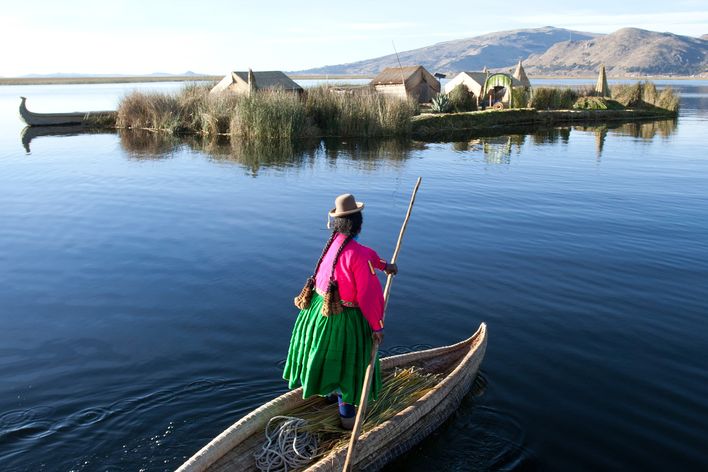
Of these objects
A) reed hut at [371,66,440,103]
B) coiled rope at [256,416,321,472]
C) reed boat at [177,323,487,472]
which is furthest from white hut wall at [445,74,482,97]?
coiled rope at [256,416,321,472]

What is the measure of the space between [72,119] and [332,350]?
3133 cm

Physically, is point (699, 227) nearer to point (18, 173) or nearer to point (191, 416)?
point (191, 416)

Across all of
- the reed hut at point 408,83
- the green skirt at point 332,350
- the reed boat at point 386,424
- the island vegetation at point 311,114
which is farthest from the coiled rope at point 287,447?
the reed hut at point 408,83

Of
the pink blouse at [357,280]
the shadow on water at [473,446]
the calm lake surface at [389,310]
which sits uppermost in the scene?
the pink blouse at [357,280]

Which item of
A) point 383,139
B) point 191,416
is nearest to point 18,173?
point 383,139

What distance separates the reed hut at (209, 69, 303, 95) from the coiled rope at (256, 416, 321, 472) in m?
23.8

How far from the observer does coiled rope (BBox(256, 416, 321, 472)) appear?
4203mm

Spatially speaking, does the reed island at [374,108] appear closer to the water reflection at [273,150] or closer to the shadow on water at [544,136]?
the water reflection at [273,150]

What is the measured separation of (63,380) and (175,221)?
617 centimetres

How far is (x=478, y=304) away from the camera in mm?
7715

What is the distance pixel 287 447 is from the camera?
429 cm

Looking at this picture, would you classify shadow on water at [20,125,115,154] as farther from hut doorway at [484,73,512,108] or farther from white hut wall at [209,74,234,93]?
Result: hut doorway at [484,73,512,108]

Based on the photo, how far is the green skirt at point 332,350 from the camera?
4234 mm

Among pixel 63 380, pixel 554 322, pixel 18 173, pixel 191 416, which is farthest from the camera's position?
pixel 18 173
